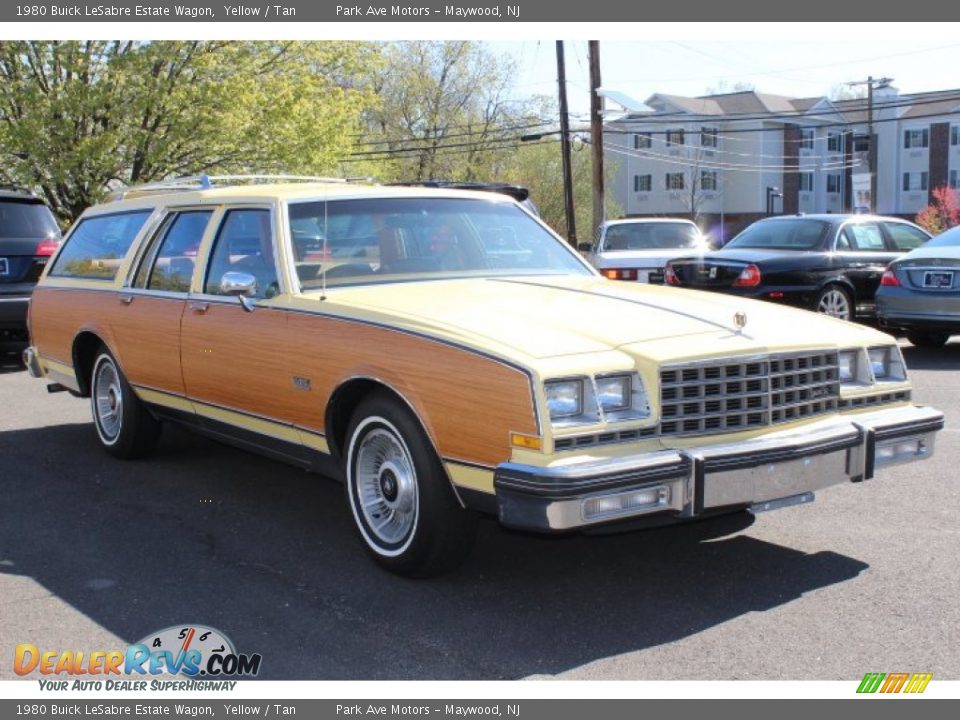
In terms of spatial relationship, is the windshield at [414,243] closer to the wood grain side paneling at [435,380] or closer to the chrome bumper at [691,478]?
the wood grain side paneling at [435,380]

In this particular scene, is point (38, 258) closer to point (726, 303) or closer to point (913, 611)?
point (726, 303)

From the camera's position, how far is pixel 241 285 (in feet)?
17.1

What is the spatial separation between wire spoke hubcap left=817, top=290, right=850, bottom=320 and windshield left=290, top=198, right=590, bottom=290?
7264 mm

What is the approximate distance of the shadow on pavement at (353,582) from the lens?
3.86 meters

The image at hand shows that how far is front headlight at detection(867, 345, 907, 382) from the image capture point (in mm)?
4945

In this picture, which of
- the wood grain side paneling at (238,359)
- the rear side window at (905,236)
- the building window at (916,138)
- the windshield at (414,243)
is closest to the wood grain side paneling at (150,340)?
the wood grain side paneling at (238,359)

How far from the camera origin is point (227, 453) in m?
7.12

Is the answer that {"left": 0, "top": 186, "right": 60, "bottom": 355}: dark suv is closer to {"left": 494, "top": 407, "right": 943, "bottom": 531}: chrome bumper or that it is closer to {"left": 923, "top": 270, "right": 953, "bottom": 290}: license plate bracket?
{"left": 494, "top": 407, "right": 943, "bottom": 531}: chrome bumper

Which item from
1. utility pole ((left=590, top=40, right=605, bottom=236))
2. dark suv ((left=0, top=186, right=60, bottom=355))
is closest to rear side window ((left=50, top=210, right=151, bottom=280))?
dark suv ((left=0, top=186, right=60, bottom=355))

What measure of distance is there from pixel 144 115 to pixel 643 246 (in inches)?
513

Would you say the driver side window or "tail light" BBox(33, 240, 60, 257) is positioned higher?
the driver side window

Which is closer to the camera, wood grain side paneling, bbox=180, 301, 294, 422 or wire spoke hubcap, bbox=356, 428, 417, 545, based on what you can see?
wire spoke hubcap, bbox=356, 428, 417, 545

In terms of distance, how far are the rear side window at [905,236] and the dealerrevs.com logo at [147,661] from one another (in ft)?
38.3

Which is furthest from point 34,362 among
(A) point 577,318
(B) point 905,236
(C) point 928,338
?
(B) point 905,236
